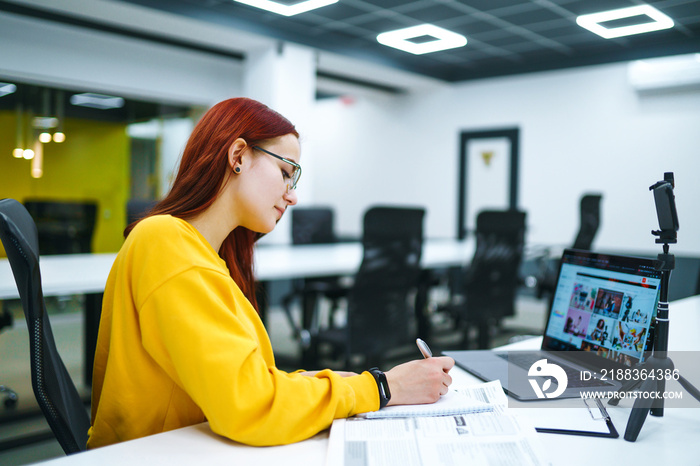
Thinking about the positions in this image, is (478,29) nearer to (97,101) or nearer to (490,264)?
(490,264)

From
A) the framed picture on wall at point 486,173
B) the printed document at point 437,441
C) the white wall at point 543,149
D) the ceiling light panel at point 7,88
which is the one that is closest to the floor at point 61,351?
the printed document at point 437,441

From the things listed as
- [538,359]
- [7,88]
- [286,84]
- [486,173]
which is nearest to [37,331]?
[538,359]

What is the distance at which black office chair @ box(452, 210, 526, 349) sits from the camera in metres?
3.49

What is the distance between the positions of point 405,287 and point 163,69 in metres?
3.95

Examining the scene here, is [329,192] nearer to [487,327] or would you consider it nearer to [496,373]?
[487,327]

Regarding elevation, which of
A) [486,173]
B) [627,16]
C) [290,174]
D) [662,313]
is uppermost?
[627,16]

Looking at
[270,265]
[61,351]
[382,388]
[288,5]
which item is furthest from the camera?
[288,5]

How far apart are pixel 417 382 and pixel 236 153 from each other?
55 centimetres

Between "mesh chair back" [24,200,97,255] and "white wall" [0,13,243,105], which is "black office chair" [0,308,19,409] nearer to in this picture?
"mesh chair back" [24,200,97,255]

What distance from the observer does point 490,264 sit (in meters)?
3.52

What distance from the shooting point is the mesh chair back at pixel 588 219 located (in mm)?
Result: 3658

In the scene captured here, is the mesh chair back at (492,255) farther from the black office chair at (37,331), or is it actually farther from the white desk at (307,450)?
the black office chair at (37,331)

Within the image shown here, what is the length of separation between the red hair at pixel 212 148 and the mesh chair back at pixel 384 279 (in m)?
1.64

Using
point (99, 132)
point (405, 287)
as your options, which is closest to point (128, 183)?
point (99, 132)
